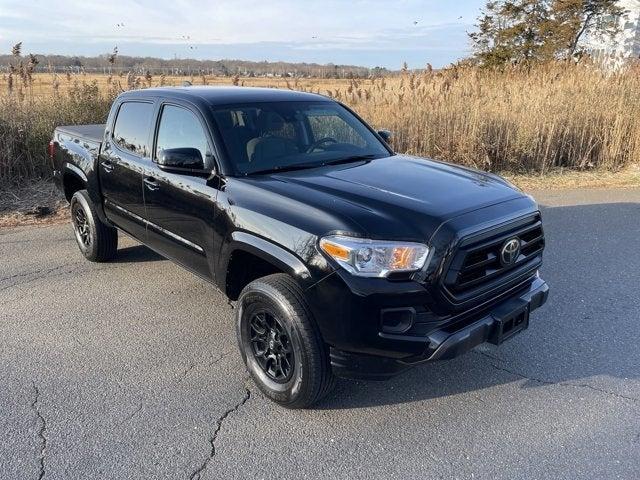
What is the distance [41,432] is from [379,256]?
7.01 ft

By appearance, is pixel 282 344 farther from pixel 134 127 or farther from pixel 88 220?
pixel 88 220

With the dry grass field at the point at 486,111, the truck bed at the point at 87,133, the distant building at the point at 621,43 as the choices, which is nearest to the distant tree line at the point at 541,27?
the distant building at the point at 621,43

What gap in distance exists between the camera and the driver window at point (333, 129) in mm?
4207

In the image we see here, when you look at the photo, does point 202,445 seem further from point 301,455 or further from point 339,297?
point 339,297

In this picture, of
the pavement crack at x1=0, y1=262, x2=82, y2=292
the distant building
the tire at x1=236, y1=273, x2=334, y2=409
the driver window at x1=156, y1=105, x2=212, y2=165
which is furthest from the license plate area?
the distant building

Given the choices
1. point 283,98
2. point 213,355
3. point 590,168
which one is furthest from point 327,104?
point 590,168

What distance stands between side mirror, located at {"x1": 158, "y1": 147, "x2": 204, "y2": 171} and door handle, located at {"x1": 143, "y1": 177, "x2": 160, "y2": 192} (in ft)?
1.55

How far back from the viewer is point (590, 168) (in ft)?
34.9

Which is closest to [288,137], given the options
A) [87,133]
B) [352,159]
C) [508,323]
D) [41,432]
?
[352,159]

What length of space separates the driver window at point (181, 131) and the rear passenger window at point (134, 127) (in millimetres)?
217

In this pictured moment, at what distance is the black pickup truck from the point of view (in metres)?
A: 2.71

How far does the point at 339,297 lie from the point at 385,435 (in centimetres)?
87

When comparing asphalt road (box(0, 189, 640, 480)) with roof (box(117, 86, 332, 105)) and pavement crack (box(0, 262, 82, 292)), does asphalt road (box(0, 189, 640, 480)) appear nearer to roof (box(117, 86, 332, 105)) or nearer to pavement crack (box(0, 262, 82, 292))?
pavement crack (box(0, 262, 82, 292))

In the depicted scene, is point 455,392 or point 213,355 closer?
point 455,392
